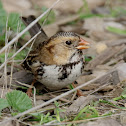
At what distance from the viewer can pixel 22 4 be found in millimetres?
6238

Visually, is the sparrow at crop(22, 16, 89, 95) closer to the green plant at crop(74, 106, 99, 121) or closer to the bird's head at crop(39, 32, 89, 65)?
the bird's head at crop(39, 32, 89, 65)

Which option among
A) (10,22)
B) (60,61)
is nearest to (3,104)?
(60,61)

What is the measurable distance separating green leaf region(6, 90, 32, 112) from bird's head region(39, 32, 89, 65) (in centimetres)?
64

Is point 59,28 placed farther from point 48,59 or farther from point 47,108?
point 47,108

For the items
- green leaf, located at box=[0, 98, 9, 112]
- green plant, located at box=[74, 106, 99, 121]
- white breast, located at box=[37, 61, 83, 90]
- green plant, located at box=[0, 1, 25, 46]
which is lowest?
green plant, located at box=[74, 106, 99, 121]

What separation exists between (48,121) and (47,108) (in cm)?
33

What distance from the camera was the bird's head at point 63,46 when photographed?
325 cm

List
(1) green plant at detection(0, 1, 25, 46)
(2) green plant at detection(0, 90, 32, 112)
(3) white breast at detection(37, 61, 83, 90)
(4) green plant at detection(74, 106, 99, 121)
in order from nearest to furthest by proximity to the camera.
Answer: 1. (4) green plant at detection(74, 106, 99, 121)
2. (2) green plant at detection(0, 90, 32, 112)
3. (3) white breast at detection(37, 61, 83, 90)
4. (1) green plant at detection(0, 1, 25, 46)

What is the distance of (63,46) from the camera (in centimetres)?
328

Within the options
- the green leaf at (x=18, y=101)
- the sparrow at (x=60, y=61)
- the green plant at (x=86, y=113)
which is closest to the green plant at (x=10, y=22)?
the sparrow at (x=60, y=61)

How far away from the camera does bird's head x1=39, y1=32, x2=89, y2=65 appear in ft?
10.7

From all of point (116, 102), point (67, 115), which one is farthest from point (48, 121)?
point (116, 102)

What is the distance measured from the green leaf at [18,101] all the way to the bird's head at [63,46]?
64 centimetres

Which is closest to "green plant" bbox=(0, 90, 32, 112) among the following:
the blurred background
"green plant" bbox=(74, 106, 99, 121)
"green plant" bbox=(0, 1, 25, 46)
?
"green plant" bbox=(74, 106, 99, 121)
